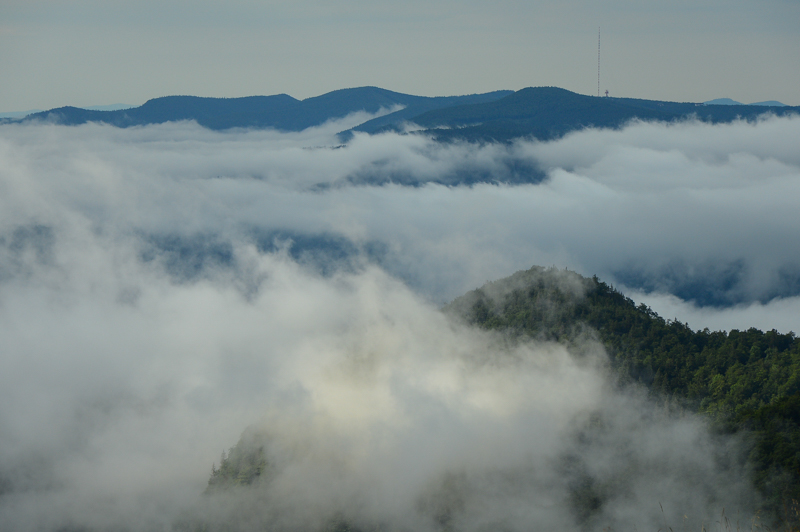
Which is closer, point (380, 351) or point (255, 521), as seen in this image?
point (255, 521)

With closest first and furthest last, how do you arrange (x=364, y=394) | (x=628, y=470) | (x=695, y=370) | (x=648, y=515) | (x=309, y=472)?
(x=648, y=515)
(x=628, y=470)
(x=695, y=370)
(x=309, y=472)
(x=364, y=394)

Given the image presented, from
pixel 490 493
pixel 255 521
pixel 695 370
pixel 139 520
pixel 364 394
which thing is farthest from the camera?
pixel 139 520

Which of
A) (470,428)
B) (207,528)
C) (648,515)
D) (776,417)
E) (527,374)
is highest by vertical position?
(776,417)

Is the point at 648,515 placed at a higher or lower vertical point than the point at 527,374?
higher

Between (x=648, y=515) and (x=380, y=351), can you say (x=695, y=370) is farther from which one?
(x=380, y=351)

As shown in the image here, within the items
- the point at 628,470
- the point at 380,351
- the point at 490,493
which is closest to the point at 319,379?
the point at 380,351

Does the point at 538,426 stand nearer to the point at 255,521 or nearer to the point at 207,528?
the point at 255,521

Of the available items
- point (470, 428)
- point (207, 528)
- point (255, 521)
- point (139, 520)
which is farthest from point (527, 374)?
point (139, 520)
